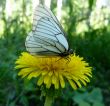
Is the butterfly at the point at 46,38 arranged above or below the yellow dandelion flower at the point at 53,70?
above

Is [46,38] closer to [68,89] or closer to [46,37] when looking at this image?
[46,37]

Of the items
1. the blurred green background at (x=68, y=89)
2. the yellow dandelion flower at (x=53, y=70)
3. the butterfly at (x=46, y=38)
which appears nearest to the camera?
the yellow dandelion flower at (x=53, y=70)

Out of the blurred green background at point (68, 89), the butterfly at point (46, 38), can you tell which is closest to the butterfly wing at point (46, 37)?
the butterfly at point (46, 38)

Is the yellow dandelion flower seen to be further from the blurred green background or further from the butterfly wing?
the blurred green background

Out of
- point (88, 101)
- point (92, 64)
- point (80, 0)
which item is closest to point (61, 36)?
point (88, 101)

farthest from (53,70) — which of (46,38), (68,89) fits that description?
(68,89)

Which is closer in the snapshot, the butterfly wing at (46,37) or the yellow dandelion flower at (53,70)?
the yellow dandelion flower at (53,70)

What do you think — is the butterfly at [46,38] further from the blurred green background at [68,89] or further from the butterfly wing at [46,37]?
the blurred green background at [68,89]
